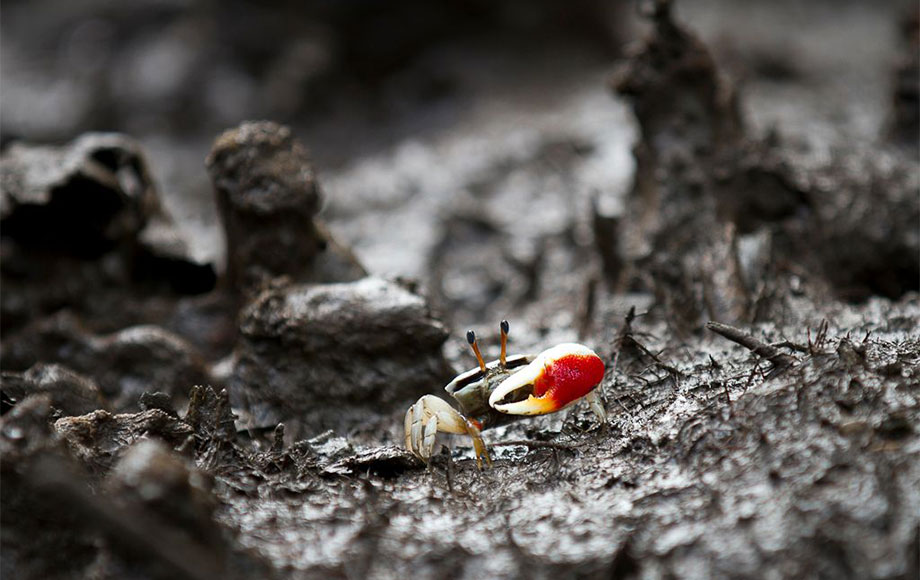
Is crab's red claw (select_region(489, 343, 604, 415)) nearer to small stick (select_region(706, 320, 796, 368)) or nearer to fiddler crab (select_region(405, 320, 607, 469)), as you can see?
fiddler crab (select_region(405, 320, 607, 469))

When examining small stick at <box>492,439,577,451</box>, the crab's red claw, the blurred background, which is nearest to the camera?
the crab's red claw

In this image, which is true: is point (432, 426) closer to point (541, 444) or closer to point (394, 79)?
point (541, 444)

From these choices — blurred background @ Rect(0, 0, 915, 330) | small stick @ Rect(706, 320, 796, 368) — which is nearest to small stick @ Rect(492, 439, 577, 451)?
small stick @ Rect(706, 320, 796, 368)

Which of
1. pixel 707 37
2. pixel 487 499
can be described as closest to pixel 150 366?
pixel 487 499

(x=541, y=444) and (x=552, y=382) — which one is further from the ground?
(x=552, y=382)

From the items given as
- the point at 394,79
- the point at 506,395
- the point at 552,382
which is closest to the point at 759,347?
the point at 552,382

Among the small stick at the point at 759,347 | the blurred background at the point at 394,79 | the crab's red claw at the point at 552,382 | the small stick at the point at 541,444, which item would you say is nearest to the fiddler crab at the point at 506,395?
the crab's red claw at the point at 552,382
